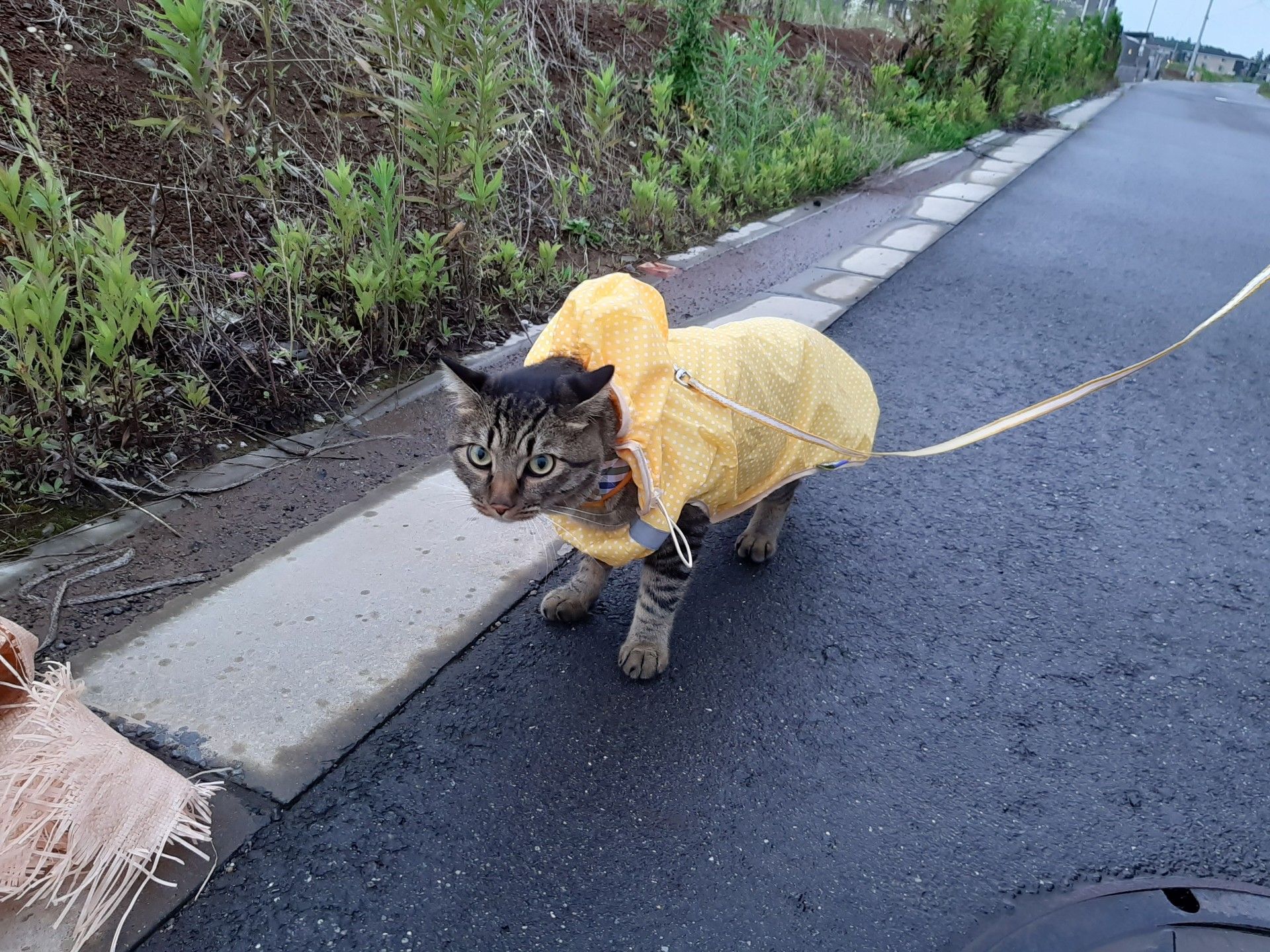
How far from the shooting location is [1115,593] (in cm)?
244

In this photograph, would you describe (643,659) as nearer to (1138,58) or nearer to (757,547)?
(757,547)

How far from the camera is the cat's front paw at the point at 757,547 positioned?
2492 millimetres

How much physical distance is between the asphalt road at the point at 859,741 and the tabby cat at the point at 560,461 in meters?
0.17

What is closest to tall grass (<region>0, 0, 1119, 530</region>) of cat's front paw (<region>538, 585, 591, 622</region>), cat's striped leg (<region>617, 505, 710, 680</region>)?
cat's front paw (<region>538, 585, 591, 622</region>)

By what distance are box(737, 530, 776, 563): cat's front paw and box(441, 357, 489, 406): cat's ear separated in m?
1.00

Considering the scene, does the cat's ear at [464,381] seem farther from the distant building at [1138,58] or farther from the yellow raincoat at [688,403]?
the distant building at [1138,58]

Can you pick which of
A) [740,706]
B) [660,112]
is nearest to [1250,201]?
[660,112]

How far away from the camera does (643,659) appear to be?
204 centimetres

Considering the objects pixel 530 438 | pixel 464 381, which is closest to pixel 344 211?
pixel 464 381

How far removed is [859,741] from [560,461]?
3.12ft

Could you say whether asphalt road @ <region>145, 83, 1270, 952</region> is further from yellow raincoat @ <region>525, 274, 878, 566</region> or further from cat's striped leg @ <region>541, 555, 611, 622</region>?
yellow raincoat @ <region>525, 274, 878, 566</region>

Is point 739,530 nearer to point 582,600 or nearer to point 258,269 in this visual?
point 582,600

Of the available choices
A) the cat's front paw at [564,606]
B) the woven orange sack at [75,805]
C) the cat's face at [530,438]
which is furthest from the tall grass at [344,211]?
the cat's front paw at [564,606]

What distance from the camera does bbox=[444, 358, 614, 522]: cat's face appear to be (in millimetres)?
1850
